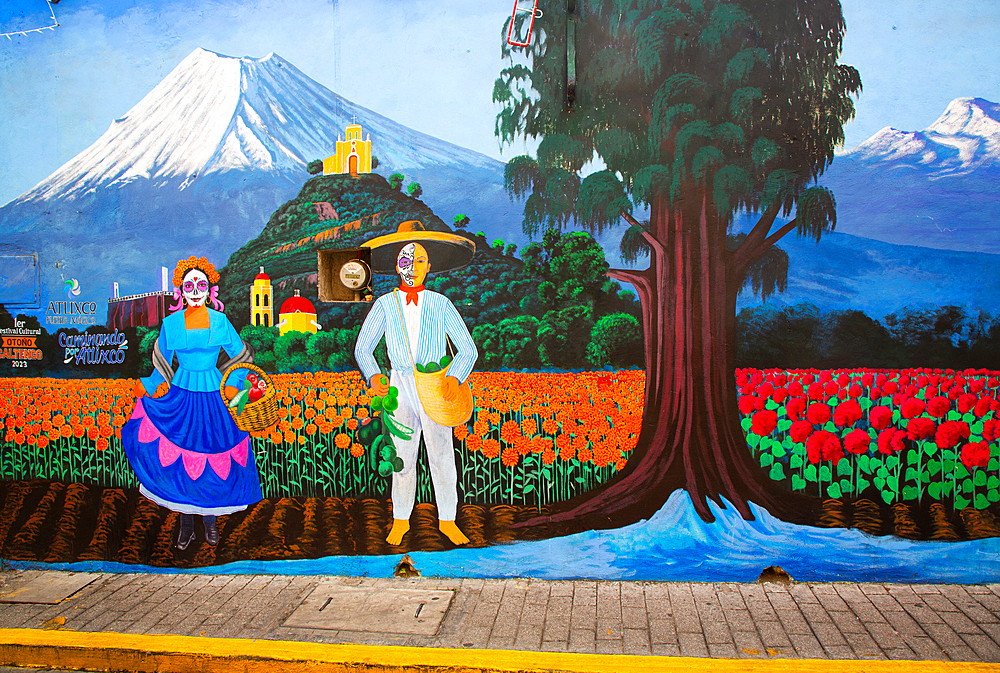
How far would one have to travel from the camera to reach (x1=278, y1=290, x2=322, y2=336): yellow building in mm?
4664

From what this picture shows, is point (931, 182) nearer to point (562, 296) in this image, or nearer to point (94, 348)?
point (562, 296)

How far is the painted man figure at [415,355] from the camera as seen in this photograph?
4547 mm

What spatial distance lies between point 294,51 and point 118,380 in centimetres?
307

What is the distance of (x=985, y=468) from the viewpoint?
170 inches

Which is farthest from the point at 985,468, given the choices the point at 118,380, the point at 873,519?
the point at 118,380

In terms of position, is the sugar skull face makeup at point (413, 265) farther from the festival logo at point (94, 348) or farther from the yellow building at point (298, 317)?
the festival logo at point (94, 348)

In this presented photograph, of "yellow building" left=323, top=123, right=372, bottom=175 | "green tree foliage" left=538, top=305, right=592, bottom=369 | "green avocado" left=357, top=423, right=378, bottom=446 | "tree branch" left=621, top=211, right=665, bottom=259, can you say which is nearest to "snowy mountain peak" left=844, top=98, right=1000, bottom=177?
"tree branch" left=621, top=211, right=665, bottom=259

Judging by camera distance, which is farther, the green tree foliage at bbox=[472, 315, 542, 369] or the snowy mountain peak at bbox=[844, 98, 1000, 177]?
the green tree foliage at bbox=[472, 315, 542, 369]

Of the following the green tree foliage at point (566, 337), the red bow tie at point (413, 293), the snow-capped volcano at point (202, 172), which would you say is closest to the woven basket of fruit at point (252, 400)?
the snow-capped volcano at point (202, 172)

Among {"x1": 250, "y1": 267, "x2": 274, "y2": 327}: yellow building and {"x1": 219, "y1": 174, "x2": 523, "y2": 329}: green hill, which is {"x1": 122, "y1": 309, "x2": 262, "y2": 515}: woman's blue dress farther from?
{"x1": 219, "y1": 174, "x2": 523, "y2": 329}: green hill

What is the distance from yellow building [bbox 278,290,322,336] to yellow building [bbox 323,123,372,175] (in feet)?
3.46

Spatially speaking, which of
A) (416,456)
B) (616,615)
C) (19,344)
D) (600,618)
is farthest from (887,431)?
(19,344)

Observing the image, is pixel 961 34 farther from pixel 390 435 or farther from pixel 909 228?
pixel 390 435

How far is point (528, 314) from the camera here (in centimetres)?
452
